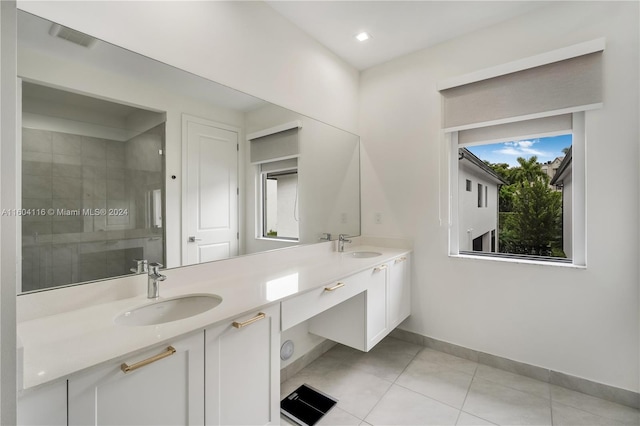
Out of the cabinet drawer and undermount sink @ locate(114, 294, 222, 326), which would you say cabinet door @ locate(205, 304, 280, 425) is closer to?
the cabinet drawer

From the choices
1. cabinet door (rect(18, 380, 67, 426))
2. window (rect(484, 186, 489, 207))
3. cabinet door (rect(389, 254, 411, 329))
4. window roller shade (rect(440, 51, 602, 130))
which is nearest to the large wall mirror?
cabinet door (rect(18, 380, 67, 426))

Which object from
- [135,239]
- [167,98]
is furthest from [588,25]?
[135,239]

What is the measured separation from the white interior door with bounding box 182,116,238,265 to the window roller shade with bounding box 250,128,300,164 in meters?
0.15

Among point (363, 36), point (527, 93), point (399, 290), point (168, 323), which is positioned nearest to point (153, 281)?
point (168, 323)

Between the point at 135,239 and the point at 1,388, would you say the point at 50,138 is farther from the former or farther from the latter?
the point at 1,388

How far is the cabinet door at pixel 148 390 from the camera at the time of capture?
0.76 meters

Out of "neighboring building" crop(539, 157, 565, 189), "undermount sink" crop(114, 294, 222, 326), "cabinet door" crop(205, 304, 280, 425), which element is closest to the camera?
"cabinet door" crop(205, 304, 280, 425)

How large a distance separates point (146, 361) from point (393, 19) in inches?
99.6

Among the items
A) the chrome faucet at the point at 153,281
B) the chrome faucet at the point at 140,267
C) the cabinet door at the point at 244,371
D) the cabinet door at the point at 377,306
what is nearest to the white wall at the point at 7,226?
the cabinet door at the point at 244,371

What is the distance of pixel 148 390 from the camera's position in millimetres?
876

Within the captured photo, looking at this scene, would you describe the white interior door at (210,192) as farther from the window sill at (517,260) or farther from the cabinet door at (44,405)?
the window sill at (517,260)

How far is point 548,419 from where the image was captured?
166cm

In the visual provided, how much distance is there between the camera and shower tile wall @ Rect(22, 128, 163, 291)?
1.05m

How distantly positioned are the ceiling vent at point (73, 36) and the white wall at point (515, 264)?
7.25 ft
